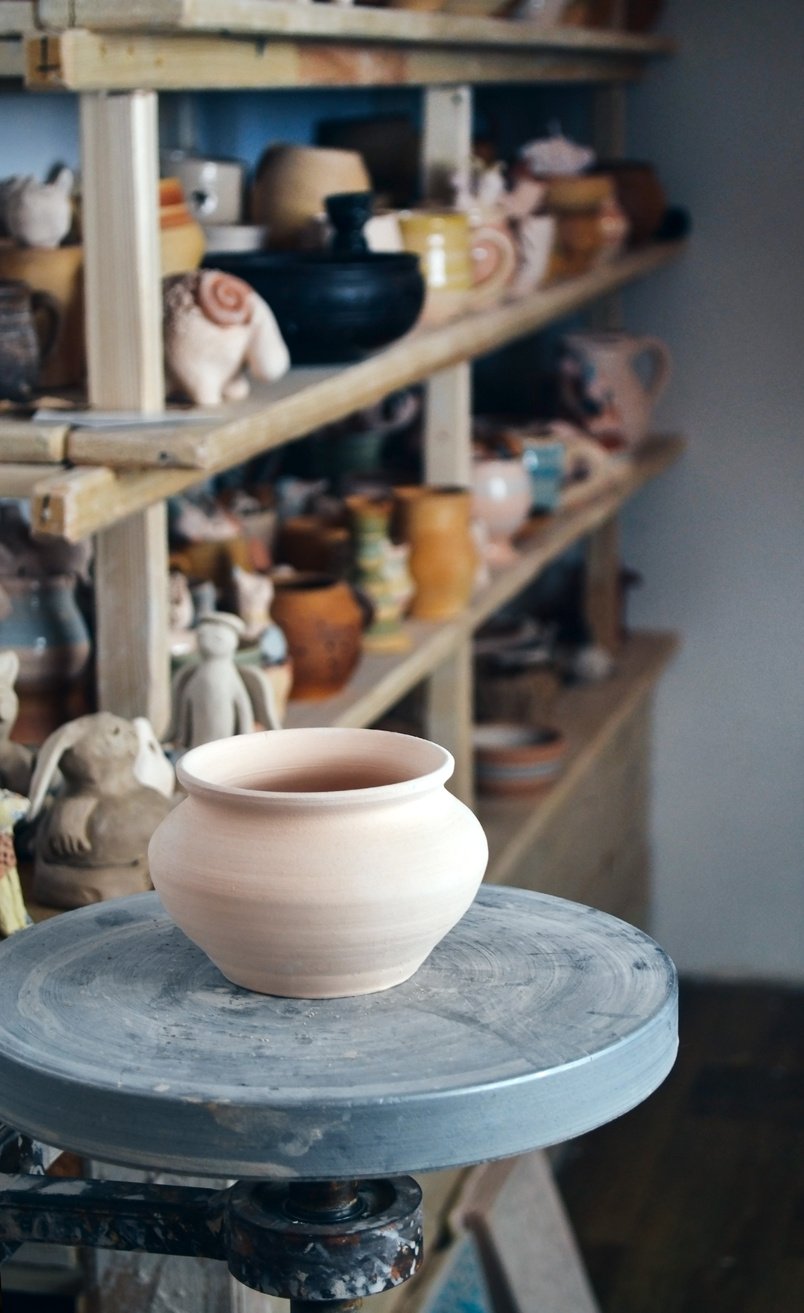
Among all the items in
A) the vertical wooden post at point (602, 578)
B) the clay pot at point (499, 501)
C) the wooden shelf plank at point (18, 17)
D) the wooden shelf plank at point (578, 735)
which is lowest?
the wooden shelf plank at point (578, 735)

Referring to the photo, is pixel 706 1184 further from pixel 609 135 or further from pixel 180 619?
pixel 609 135

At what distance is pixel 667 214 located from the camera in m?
3.69

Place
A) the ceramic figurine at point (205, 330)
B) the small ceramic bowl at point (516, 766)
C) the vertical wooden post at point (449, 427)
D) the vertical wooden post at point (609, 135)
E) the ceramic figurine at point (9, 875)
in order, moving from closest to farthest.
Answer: the ceramic figurine at point (9, 875) → the ceramic figurine at point (205, 330) → the vertical wooden post at point (449, 427) → the small ceramic bowl at point (516, 766) → the vertical wooden post at point (609, 135)

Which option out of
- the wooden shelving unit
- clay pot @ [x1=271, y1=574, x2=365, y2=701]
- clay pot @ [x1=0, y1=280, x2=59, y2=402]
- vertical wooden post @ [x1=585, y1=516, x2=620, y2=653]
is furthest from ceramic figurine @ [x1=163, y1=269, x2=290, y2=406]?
vertical wooden post @ [x1=585, y1=516, x2=620, y2=653]

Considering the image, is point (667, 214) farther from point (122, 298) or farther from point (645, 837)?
point (122, 298)

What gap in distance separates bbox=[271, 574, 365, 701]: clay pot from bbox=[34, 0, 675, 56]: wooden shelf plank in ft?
1.95

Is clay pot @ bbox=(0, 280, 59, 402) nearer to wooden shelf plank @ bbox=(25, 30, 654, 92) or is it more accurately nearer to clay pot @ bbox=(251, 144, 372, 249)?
wooden shelf plank @ bbox=(25, 30, 654, 92)

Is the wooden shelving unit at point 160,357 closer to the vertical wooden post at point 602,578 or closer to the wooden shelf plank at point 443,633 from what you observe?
the wooden shelf plank at point 443,633

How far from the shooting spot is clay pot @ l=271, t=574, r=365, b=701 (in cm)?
198

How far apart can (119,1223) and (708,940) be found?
3066mm

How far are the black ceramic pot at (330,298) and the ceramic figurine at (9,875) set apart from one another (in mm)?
654

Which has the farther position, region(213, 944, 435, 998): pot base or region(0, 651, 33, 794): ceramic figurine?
region(0, 651, 33, 794): ceramic figurine

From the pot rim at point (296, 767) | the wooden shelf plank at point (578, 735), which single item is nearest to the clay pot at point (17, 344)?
the pot rim at point (296, 767)

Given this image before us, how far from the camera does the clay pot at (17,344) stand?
4.68 feet
